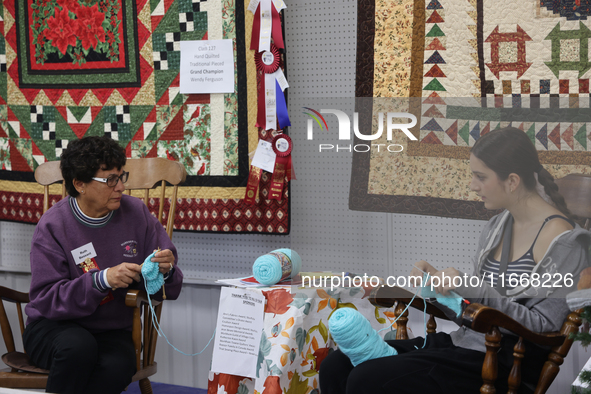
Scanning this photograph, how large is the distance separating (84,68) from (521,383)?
2.47m

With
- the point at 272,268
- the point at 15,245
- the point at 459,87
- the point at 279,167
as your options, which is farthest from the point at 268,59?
the point at 15,245

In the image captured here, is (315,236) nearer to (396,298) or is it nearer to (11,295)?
(396,298)

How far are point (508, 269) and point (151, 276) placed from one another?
3.86 ft

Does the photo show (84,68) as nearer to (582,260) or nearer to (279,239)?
(279,239)

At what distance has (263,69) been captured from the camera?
2564mm

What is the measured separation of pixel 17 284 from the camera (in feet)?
10.6

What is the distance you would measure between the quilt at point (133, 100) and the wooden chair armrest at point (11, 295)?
2.53ft

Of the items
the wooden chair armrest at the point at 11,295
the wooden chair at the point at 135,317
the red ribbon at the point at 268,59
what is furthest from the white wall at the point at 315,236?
the wooden chair armrest at the point at 11,295

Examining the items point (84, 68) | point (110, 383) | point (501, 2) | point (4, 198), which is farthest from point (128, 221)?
point (501, 2)

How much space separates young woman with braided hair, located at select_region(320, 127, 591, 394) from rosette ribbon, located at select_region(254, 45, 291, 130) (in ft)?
3.54

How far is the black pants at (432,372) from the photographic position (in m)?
1.55

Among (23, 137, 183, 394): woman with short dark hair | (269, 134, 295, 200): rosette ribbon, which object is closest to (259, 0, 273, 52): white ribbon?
(269, 134, 295, 200): rosette ribbon

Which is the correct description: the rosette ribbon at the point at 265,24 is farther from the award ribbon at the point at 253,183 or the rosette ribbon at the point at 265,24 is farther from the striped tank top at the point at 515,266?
the striped tank top at the point at 515,266

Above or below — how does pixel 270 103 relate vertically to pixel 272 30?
below
